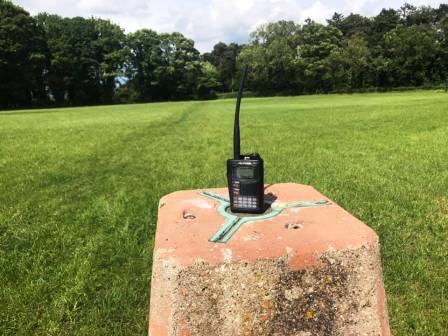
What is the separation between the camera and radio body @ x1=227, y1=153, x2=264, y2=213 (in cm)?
253

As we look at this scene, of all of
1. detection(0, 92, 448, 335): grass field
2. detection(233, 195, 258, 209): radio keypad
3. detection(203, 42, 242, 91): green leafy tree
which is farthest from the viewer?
detection(203, 42, 242, 91): green leafy tree

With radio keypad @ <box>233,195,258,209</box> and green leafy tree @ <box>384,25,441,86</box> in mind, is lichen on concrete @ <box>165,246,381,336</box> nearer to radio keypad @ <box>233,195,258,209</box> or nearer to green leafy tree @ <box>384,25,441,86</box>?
radio keypad @ <box>233,195,258,209</box>

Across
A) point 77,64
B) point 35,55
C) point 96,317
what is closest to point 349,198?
point 96,317

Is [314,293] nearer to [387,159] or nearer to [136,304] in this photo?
[136,304]

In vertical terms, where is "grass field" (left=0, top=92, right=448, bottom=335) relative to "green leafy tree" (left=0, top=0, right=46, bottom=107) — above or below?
below

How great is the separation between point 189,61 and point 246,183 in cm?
6938

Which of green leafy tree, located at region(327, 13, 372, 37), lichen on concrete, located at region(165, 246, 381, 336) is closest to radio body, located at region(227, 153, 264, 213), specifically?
lichen on concrete, located at region(165, 246, 381, 336)

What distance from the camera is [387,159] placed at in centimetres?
809

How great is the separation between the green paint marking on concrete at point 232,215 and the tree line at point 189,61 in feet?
185

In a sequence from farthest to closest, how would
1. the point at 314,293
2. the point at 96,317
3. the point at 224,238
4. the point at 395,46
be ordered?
1. the point at 395,46
2. the point at 96,317
3. the point at 224,238
4. the point at 314,293

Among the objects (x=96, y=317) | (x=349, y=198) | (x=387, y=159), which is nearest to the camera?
(x=96, y=317)

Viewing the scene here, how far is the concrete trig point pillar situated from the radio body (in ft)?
1.23

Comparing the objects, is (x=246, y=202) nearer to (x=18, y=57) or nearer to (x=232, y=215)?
(x=232, y=215)

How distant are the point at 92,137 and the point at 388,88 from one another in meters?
54.2
